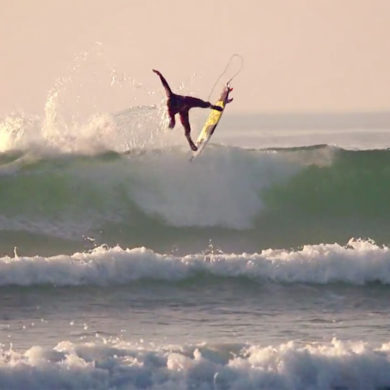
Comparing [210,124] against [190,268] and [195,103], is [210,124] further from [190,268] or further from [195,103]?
[190,268]

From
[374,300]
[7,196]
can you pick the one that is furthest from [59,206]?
[374,300]

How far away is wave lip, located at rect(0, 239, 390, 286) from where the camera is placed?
15.7 meters

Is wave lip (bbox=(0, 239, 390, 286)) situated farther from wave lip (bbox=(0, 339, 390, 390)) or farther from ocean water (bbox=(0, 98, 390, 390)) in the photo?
wave lip (bbox=(0, 339, 390, 390))

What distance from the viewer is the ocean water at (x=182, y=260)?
11617 millimetres

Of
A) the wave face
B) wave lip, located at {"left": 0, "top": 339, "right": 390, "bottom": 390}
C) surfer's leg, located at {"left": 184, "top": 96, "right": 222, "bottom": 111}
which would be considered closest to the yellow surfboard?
the wave face

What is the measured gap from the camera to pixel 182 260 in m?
16.1

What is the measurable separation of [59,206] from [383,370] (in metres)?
9.07

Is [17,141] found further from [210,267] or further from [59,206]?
[210,267]

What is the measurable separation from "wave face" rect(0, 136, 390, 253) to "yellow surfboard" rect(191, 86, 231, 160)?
840 millimetres

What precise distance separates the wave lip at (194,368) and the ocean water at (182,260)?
14mm

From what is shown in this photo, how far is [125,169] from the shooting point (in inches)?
833

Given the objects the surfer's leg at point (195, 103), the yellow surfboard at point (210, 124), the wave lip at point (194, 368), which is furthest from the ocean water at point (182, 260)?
the surfer's leg at point (195, 103)

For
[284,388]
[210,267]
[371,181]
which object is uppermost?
[371,181]


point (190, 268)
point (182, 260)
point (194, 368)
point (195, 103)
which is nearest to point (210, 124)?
point (195, 103)
